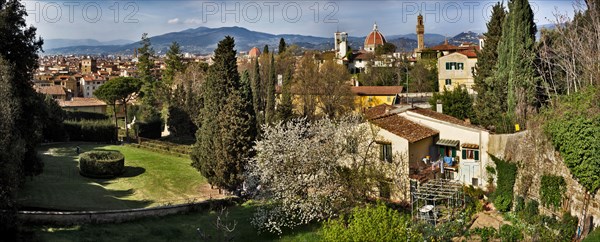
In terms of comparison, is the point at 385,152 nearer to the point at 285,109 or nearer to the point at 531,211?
the point at 531,211

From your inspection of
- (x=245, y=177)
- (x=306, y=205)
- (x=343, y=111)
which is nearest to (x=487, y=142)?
(x=306, y=205)

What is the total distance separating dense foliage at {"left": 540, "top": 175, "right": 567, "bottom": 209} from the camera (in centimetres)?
1806

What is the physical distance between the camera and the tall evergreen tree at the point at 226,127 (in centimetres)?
2570

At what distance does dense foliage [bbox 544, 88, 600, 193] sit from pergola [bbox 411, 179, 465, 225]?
5.32 metres

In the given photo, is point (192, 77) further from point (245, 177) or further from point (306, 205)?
point (306, 205)

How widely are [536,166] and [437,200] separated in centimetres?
483

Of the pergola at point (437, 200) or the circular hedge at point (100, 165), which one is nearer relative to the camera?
the pergola at point (437, 200)

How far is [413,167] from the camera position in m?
24.4

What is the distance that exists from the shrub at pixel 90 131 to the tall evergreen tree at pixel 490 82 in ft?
99.2

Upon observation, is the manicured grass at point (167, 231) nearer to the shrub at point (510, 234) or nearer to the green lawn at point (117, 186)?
the green lawn at point (117, 186)

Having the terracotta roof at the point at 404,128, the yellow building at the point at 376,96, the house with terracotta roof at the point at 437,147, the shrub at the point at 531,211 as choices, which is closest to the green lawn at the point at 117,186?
the terracotta roof at the point at 404,128

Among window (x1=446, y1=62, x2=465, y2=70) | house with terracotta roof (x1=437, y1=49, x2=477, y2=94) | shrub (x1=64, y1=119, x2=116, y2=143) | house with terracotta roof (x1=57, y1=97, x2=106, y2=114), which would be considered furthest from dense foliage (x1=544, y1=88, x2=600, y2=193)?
house with terracotta roof (x1=57, y1=97, x2=106, y2=114)

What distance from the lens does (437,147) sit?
85.0 feet

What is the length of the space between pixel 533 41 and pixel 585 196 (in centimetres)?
1110
